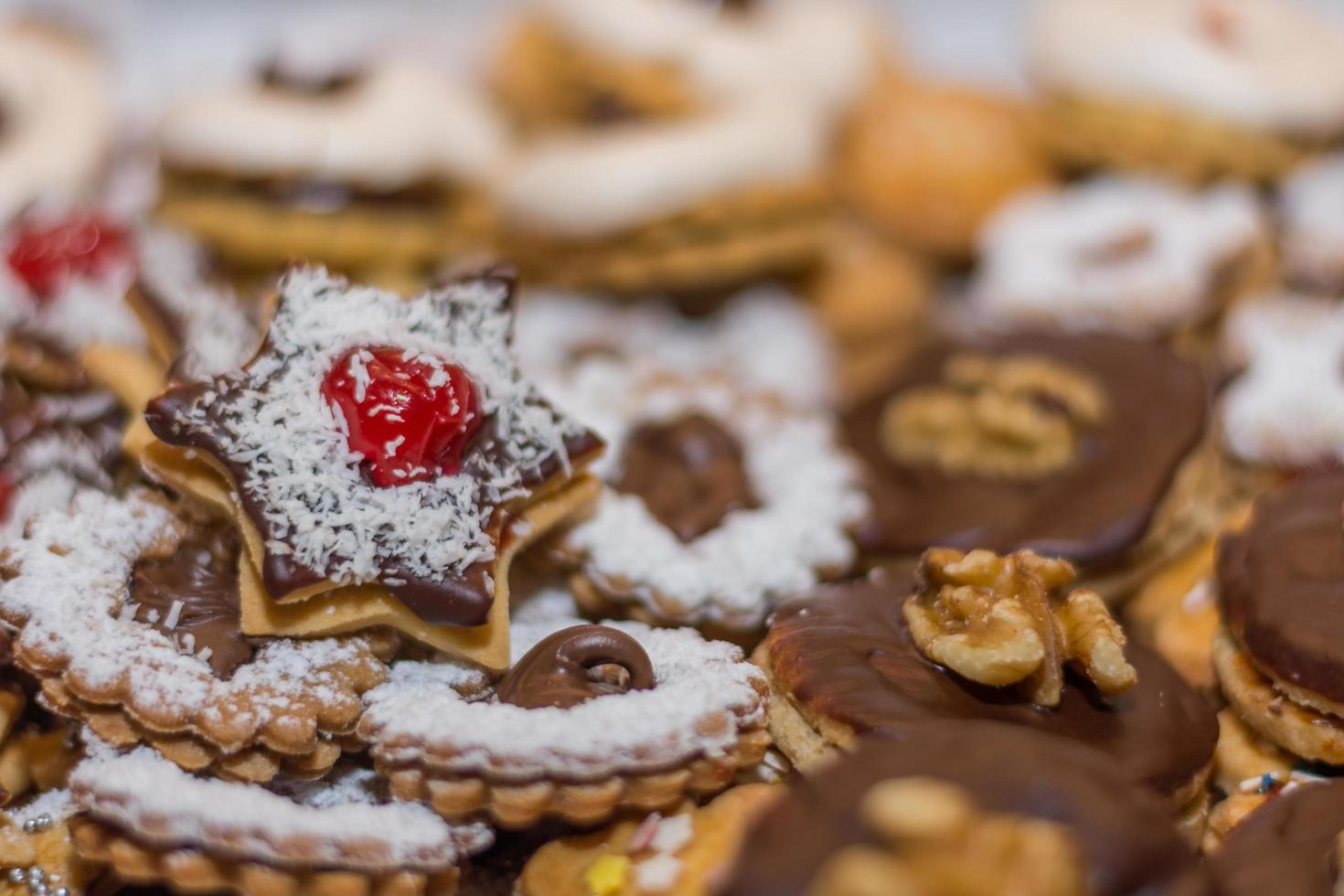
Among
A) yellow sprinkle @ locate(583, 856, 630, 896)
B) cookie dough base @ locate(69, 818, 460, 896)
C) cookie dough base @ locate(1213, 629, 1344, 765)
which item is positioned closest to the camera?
cookie dough base @ locate(69, 818, 460, 896)

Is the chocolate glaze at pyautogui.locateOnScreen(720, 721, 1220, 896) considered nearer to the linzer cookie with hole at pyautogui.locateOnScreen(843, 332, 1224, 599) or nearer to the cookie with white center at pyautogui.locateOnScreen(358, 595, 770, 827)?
the cookie with white center at pyautogui.locateOnScreen(358, 595, 770, 827)

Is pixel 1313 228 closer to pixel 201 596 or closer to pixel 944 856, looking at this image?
pixel 944 856

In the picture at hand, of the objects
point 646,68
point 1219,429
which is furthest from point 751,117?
point 1219,429

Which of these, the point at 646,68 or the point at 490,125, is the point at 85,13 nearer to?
the point at 490,125

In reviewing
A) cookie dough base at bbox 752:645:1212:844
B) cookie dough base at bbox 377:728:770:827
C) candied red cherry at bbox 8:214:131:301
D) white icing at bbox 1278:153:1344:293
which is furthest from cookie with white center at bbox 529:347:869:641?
white icing at bbox 1278:153:1344:293

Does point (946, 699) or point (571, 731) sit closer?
point (571, 731)

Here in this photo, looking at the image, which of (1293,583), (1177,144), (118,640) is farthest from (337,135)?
(1293,583)
